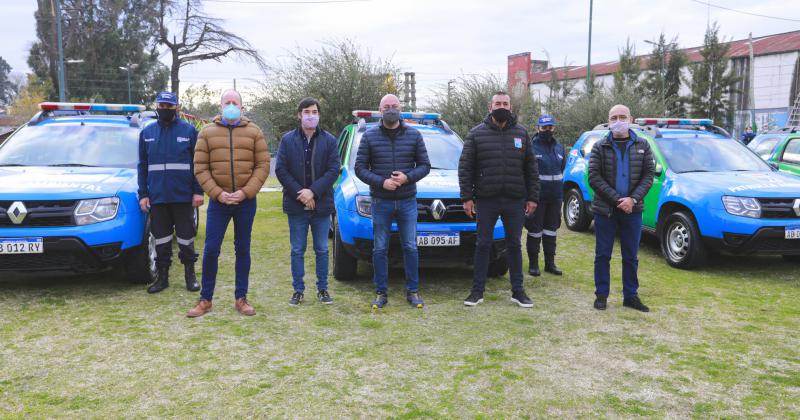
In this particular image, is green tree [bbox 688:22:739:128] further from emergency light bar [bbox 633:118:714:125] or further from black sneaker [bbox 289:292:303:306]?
black sneaker [bbox 289:292:303:306]

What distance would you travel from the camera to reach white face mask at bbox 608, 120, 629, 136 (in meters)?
5.38

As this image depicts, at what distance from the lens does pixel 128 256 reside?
5.80 metres

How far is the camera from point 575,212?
396 inches

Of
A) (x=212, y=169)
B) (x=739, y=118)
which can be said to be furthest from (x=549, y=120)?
(x=739, y=118)

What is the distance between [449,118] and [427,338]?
11.8 meters

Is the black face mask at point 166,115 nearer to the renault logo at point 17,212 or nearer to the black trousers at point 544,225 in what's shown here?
the renault logo at point 17,212

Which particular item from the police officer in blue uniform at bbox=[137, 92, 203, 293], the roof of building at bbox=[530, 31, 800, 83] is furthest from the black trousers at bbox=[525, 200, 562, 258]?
the roof of building at bbox=[530, 31, 800, 83]

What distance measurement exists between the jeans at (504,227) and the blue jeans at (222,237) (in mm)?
2013

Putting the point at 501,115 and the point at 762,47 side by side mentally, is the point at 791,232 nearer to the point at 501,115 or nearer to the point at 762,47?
the point at 501,115

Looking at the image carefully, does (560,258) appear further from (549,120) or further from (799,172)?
(799,172)

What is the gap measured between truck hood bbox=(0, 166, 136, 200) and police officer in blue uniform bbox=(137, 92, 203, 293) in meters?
0.37

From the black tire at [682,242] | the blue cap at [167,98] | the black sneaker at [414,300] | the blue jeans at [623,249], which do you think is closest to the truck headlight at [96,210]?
the blue cap at [167,98]

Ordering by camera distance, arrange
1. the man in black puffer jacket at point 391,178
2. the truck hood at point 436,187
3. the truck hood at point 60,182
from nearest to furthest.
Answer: the truck hood at point 60,182
the man in black puffer jacket at point 391,178
the truck hood at point 436,187

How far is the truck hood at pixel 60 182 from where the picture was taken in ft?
17.4
